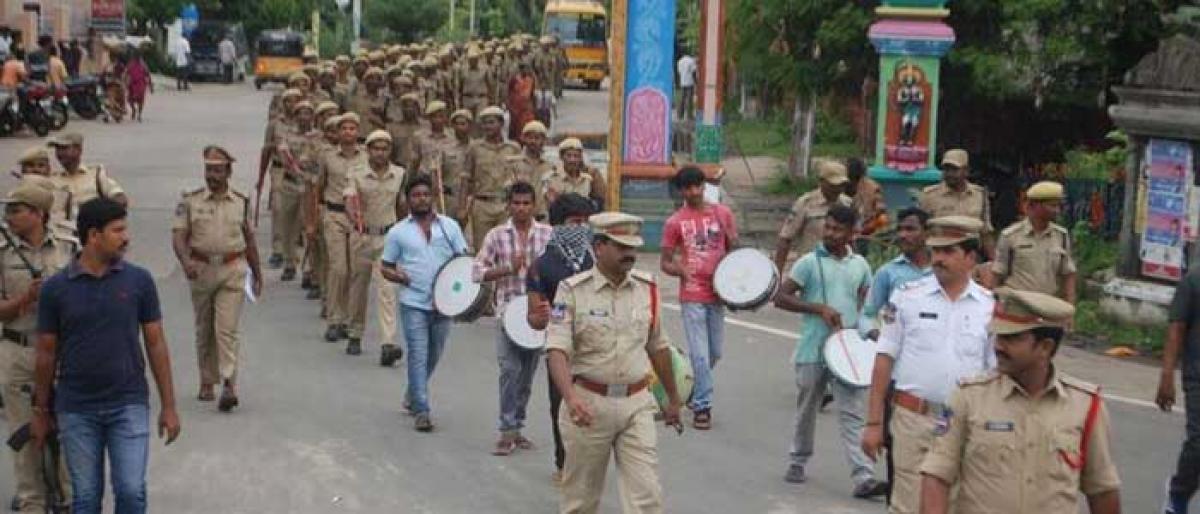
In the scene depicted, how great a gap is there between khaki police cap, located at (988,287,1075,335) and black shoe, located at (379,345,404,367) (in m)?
9.35

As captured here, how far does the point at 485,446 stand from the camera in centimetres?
1240

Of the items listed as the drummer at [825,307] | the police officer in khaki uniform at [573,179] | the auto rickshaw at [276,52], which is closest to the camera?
the drummer at [825,307]

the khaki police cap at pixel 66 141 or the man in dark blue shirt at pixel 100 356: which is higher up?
the khaki police cap at pixel 66 141

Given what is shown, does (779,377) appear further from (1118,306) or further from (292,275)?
(292,275)

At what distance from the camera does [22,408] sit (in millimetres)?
9648

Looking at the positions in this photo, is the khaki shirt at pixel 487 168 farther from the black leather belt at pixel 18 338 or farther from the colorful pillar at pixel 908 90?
the black leather belt at pixel 18 338

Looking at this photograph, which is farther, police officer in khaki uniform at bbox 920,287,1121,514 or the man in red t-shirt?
the man in red t-shirt

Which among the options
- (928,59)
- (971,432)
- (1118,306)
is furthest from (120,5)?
(971,432)

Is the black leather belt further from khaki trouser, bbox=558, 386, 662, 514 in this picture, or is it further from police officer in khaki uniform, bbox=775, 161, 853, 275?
police officer in khaki uniform, bbox=775, 161, 853, 275

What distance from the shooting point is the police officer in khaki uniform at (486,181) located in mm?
18000

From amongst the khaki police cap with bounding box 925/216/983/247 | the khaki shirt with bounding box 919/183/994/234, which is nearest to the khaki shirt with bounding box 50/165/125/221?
the khaki shirt with bounding box 919/183/994/234

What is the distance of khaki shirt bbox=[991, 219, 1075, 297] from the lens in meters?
12.6

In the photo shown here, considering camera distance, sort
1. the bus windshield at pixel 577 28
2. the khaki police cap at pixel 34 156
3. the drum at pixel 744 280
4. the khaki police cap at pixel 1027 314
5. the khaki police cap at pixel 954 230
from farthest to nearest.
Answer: the bus windshield at pixel 577 28
the drum at pixel 744 280
the khaki police cap at pixel 34 156
the khaki police cap at pixel 954 230
the khaki police cap at pixel 1027 314

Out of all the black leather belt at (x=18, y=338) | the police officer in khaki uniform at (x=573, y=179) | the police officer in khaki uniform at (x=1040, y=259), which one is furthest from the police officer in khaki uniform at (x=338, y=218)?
the black leather belt at (x=18, y=338)
